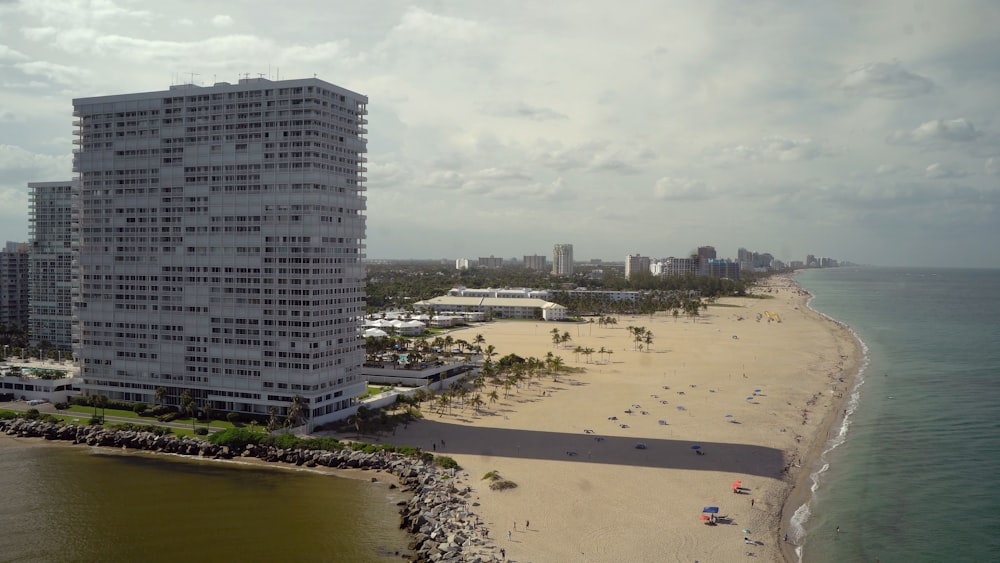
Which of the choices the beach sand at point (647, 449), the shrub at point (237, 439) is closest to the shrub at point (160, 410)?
the shrub at point (237, 439)

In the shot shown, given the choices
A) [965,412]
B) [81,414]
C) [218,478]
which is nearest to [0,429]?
[81,414]

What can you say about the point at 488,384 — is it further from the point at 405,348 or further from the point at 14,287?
the point at 14,287

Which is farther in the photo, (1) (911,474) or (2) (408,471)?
(1) (911,474)

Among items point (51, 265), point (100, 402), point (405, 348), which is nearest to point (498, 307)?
point (405, 348)

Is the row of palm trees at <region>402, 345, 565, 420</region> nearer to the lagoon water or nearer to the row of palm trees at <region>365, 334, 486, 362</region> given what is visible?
the row of palm trees at <region>365, 334, 486, 362</region>

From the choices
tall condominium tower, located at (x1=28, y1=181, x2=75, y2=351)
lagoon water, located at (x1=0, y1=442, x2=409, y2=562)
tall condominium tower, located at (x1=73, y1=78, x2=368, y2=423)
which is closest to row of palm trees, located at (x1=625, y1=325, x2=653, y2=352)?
tall condominium tower, located at (x1=73, y1=78, x2=368, y2=423)
